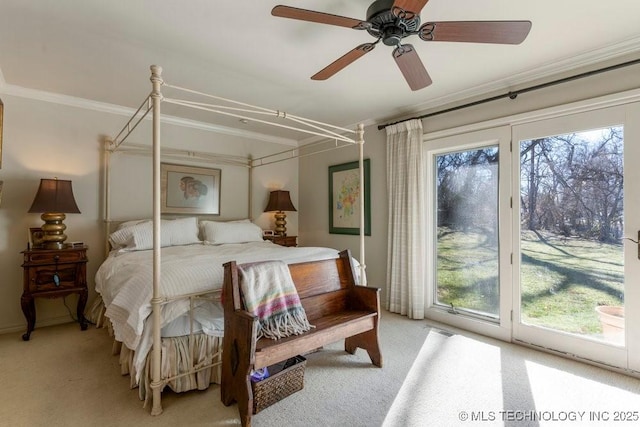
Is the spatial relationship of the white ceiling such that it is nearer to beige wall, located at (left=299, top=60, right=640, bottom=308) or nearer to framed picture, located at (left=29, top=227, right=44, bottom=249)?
beige wall, located at (left=299, top=60, right=640, bottom=308)

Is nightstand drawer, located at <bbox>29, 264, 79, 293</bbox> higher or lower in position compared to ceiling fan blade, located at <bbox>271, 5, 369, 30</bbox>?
lower

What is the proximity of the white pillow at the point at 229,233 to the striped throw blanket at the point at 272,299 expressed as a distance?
5.81ft

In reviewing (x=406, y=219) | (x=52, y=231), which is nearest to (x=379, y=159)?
(x=406, y=219)

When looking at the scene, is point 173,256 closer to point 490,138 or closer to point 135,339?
point 135,339

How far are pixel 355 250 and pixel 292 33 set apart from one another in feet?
9.37

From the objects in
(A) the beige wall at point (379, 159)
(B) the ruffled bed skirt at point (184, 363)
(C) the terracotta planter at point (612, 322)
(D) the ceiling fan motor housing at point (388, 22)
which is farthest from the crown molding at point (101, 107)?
(C) the terracotta planter at point (612, 322)

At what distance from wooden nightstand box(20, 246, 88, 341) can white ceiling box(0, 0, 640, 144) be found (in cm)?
160

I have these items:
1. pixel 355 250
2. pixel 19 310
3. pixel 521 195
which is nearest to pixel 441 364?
pixel 521 195

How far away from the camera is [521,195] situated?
2832 mm

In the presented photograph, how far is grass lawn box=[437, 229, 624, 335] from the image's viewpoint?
2.44 m

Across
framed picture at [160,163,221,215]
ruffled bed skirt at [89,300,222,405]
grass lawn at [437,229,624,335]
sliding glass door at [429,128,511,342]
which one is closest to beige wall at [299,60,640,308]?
sliding glass door at [429,128,511,342]

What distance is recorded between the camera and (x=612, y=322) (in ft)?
7.82

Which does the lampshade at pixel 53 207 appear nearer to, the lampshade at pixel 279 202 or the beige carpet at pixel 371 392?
the beige carpet at pixel 371 392

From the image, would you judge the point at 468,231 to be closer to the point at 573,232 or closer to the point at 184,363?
the point at 573,232
